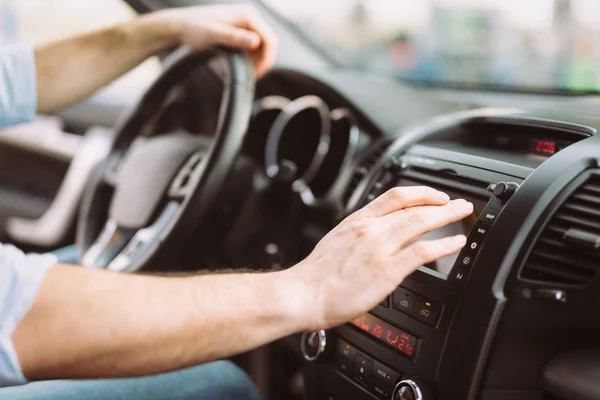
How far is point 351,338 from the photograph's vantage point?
1118 millimetres

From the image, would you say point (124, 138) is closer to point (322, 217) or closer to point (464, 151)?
point (322, 217)

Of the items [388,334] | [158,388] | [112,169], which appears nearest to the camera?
[388,334]

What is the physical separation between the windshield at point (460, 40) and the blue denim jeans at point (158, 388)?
41.7 inches

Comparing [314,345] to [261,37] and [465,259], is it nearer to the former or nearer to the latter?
[465,259]

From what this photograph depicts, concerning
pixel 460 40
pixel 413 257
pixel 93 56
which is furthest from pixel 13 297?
pixel 460 40

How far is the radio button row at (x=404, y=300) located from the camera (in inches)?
40.3

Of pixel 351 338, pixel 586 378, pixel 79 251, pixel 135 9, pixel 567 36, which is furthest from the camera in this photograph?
pixel 567 36

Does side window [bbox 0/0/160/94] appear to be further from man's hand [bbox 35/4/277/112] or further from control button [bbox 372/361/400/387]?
control button [bbox 372/361/400/387]

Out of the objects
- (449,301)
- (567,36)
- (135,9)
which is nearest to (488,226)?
(449,301)

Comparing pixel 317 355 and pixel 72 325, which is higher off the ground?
pixel 72 325

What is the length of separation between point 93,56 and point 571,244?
1.04 m

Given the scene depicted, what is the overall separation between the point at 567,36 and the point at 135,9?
476 centimetres

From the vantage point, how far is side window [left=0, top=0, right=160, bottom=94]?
5.20ft

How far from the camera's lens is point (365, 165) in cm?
134
